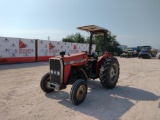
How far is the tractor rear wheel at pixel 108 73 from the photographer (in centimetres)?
617

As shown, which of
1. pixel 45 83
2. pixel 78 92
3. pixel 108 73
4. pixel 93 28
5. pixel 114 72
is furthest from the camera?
pixel 114 72

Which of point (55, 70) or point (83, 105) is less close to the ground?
point (55, 70)

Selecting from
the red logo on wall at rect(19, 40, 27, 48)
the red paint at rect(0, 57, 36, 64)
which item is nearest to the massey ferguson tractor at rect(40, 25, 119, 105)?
the red paint at rect(0, 57, 36, 64)

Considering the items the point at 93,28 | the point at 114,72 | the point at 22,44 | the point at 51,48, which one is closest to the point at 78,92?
the point at 114,72

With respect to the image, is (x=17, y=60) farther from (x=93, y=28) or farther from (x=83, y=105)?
(x=83, y=105)

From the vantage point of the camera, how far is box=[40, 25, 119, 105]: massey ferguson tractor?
5.18m

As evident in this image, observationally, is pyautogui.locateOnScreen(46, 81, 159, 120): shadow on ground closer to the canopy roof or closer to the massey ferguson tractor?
the massey ferguson tractor

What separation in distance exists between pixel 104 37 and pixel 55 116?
409 cm

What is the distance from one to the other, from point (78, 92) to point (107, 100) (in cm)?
109

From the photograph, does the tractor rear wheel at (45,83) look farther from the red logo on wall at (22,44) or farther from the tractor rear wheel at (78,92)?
the red logo on wall at (22,44)

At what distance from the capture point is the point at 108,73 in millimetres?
6234

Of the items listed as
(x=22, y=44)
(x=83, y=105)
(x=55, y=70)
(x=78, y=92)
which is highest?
(x=22, y=44)

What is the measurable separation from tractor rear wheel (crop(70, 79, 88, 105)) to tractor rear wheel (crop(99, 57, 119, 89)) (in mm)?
1184

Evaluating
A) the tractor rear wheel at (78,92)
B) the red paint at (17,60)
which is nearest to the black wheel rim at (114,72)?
the tractor rear wheel at (78,92)
